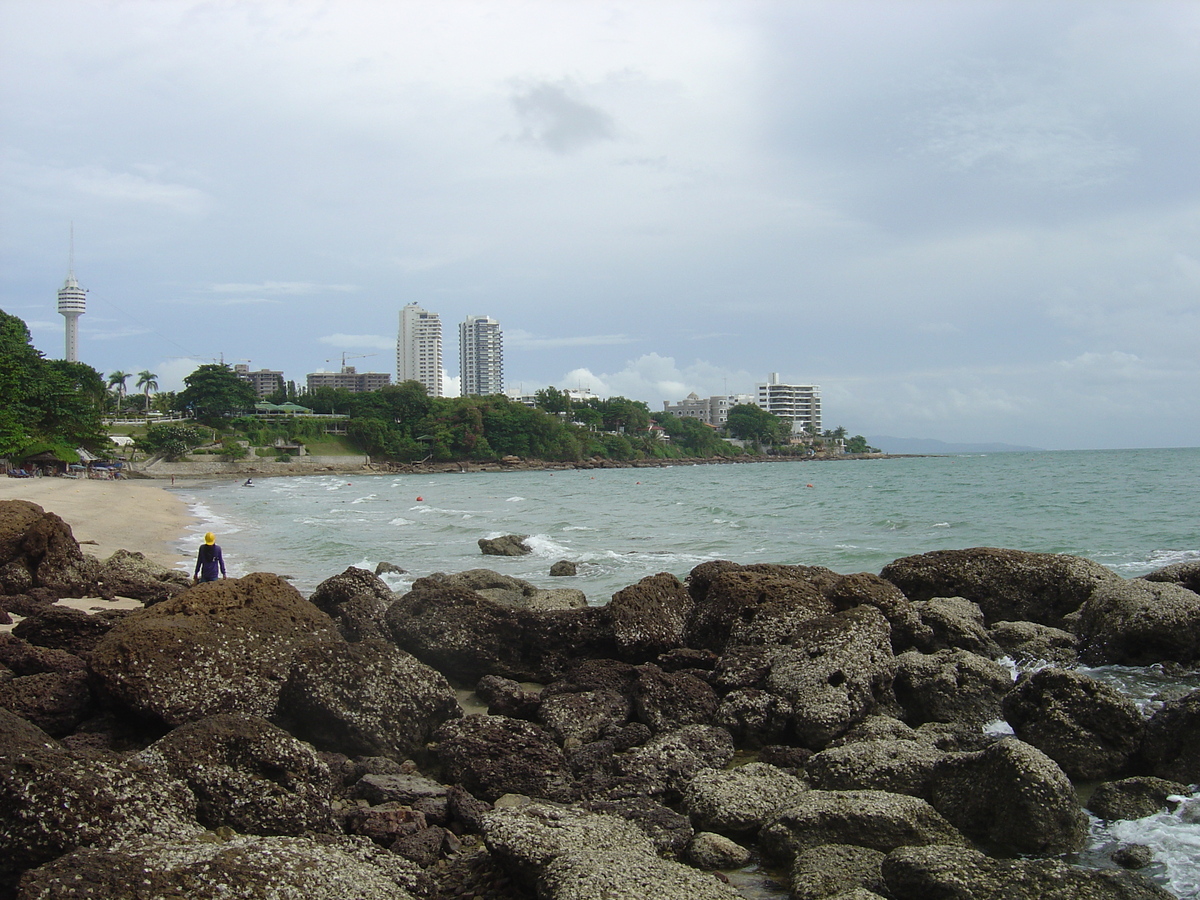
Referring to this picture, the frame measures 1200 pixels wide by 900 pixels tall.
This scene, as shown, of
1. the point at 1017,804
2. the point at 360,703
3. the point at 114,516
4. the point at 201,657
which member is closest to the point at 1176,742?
the point at 1017,804

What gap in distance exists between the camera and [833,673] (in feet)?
23.8

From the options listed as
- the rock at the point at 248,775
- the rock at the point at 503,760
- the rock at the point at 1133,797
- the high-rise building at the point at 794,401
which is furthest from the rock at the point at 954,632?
the high-rise building at the point at 794,401

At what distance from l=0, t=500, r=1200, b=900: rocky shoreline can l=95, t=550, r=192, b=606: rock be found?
3866mm

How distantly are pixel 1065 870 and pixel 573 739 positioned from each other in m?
3.64

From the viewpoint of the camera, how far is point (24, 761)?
4.48 metres

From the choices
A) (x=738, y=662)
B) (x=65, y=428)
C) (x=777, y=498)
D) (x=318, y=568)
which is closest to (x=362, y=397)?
(x=65, y=428)

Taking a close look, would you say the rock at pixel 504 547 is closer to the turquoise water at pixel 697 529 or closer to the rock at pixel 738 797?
the turquoise water at pixel 697 529

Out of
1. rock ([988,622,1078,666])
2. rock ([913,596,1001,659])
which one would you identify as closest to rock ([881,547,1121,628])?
rock ([988,622,1078,666])

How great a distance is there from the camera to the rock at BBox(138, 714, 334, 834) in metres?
5.01

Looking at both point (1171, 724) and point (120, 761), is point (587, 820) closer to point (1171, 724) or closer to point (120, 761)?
point (120, 761)

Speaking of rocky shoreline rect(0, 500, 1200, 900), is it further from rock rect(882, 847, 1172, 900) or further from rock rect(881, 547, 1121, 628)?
rock rect(881, 547, 1121, 628)

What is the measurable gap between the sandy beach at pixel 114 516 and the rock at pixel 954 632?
16.1 m

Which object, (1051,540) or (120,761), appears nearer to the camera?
(120,761)

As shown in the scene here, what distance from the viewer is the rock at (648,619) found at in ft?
29.0
